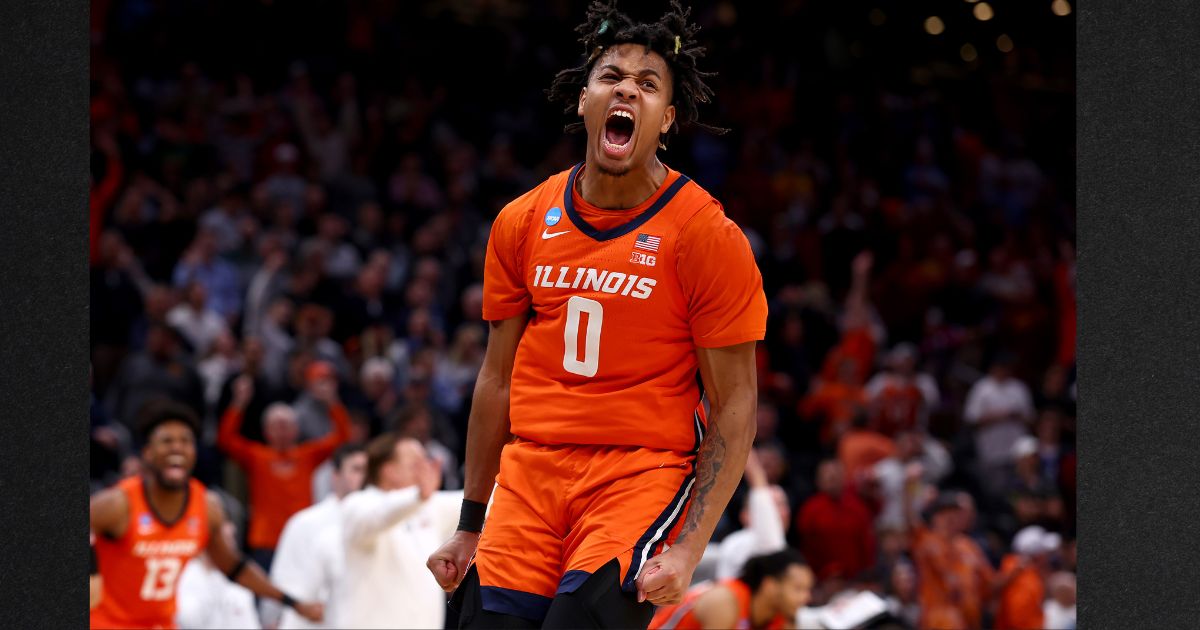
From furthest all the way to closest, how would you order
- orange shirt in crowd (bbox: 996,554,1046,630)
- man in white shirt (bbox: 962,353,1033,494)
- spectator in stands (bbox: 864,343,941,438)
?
man in white shirt (bbox: 962,353,1033,494) → spectator in stands (bbox: 864,343,941,438) → orange shirt in crowd (bbox: 996,554,1046,630)

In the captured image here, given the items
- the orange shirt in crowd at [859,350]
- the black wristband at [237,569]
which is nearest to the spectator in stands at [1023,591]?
the orange shirt in crowd at [859,350]

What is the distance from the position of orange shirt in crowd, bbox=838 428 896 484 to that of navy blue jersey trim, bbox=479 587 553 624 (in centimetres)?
806

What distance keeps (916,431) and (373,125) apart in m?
5.48

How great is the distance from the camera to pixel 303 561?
7629 mm

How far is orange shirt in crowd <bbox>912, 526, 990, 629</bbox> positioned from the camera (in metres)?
10.1

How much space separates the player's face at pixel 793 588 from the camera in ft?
21.0

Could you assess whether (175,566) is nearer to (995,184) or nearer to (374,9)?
(374,9)

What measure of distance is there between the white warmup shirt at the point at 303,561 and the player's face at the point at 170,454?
101 centimetres

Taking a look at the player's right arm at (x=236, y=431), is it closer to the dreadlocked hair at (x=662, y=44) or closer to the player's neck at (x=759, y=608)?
the player's neck at (x=759, y=608)

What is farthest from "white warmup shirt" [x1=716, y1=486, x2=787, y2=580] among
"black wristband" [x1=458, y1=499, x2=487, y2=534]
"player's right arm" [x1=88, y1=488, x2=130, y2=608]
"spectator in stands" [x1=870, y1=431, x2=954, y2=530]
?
"black wristband" [x1=458, y1=499, x2=487, y2=534]

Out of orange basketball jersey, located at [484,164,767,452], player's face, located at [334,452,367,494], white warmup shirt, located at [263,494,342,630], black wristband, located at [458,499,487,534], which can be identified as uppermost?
orange basketball jersey, located at [484,164,767,452]

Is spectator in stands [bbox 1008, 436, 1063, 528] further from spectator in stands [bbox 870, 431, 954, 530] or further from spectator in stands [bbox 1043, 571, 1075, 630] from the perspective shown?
spectator in stands [bbox 1043, 571, 1075, 630]

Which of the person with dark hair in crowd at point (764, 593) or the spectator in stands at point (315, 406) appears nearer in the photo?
the person with dark hair in crowd at point (764, 593)

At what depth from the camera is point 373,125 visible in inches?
546
